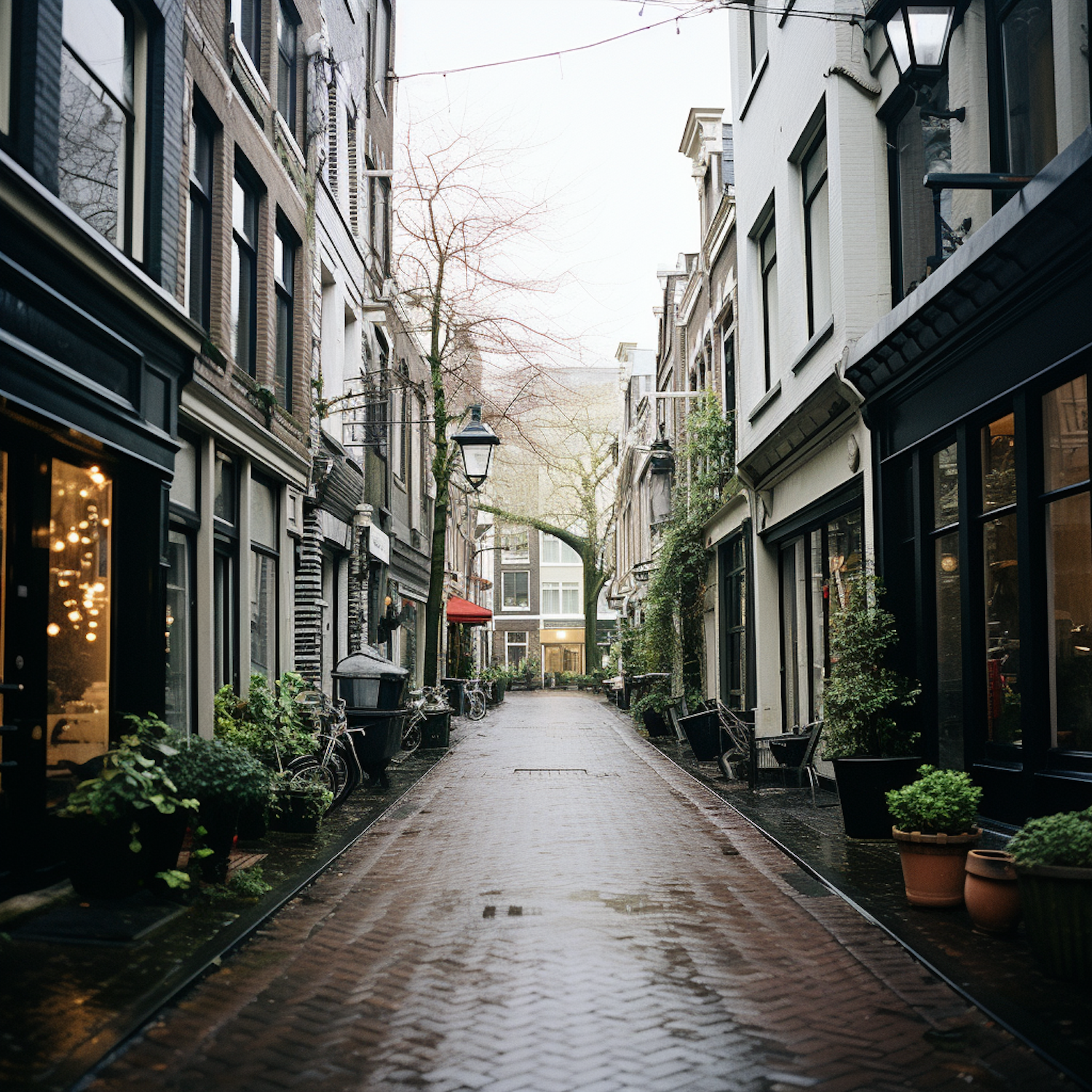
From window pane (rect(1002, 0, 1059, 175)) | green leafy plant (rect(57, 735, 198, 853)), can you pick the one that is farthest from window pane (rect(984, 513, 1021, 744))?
green leafy plant (rect(57, 735, 198, 853))

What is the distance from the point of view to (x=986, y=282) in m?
7.60

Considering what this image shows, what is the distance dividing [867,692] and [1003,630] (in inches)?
54.5

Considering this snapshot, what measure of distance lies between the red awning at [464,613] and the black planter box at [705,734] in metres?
15.2

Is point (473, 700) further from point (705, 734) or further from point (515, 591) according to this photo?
point (515, 591)

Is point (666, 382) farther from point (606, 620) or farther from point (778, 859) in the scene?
point (606, 620)

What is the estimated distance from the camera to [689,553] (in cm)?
2097

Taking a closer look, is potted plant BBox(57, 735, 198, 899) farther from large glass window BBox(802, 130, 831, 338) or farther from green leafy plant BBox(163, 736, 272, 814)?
large glass window BBox(802, 130, 831, 338)

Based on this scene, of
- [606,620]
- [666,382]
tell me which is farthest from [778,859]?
[606,620]

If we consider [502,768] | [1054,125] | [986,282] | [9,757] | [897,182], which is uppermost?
[897,182]

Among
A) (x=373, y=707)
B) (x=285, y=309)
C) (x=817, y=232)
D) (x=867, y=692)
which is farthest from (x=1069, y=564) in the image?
(x=285, y=309)

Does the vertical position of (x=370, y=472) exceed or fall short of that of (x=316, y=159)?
it falls short

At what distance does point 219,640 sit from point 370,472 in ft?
29.7

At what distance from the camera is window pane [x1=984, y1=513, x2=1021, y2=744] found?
26.0 feet

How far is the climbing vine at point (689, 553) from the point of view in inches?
740
